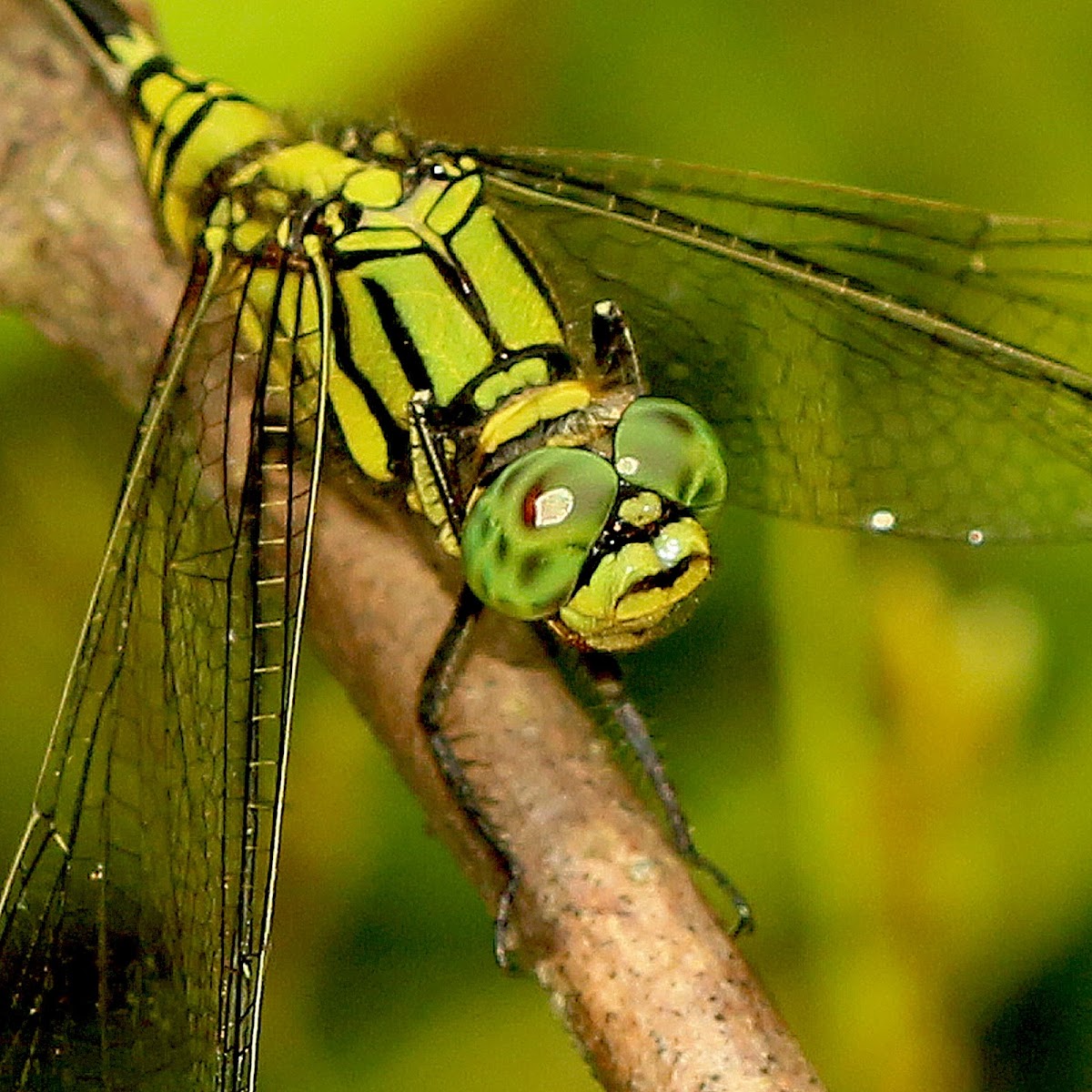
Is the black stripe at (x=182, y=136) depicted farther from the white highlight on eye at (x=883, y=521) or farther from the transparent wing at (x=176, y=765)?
the white highlight on eye at (x=883, y=521)

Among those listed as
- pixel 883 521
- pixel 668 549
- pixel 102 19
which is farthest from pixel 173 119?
pixel 883 521

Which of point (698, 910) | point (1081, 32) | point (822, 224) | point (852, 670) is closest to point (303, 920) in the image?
point (852, 670)

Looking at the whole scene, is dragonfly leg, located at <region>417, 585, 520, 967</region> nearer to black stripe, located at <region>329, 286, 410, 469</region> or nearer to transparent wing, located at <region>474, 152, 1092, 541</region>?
black stripe, located at <region>329, 286, 410, 469</region>

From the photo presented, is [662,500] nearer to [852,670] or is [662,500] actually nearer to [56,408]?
[852,670]

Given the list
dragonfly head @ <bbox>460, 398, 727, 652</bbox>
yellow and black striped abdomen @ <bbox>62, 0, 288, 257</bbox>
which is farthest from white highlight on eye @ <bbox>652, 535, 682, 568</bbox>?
yellow and black striped abdomen @ <bbox>62, 0, 288, 257</bbox>

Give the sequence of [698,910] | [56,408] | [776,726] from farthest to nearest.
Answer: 1. [56,408]
2. [776,726]
3. [698,910]

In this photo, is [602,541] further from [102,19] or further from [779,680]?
[102,19]
